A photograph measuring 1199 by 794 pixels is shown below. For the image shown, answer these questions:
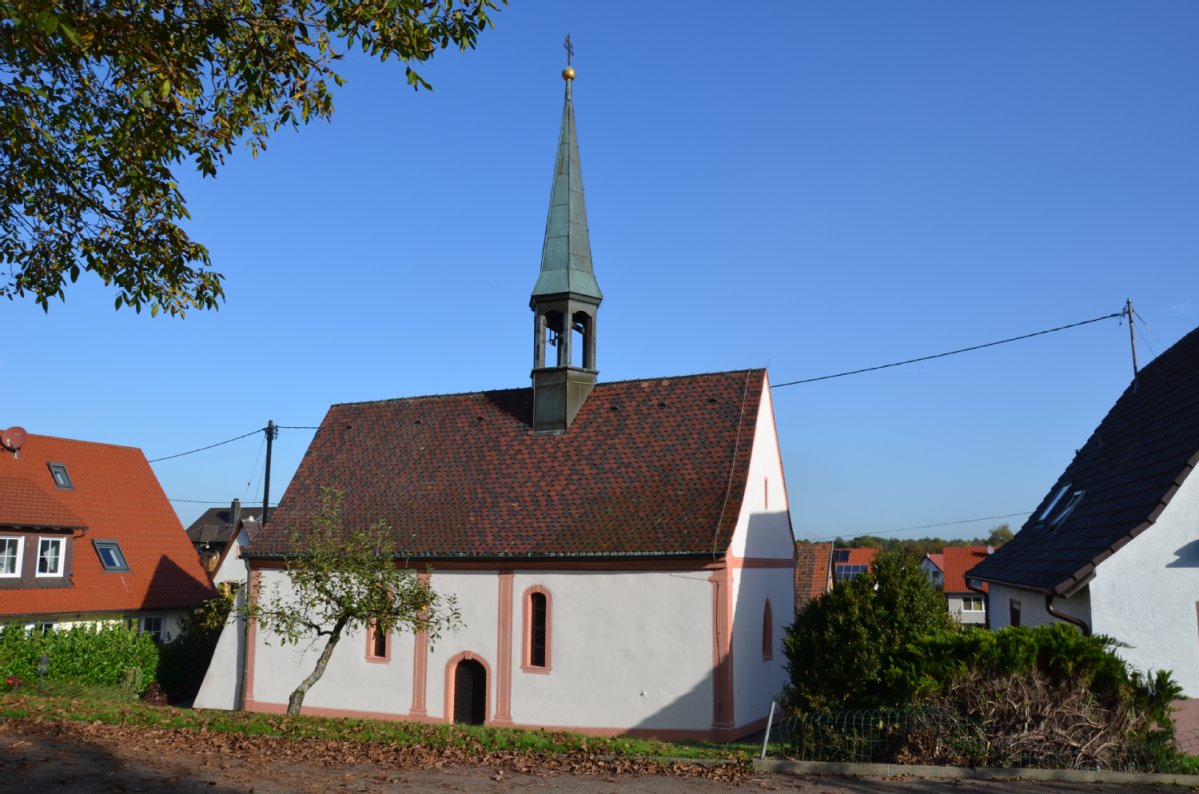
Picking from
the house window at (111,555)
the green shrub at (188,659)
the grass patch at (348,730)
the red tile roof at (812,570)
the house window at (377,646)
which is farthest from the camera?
the red tile roof at (812,570)

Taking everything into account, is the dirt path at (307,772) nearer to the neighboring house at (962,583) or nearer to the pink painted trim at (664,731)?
the pink painted trim at (664,731)

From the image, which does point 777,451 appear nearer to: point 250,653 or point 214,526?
point 250,653

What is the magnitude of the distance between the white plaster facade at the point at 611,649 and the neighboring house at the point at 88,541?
661cm

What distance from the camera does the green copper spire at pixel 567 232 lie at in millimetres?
23797

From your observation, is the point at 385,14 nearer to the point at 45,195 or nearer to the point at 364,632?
the point at 45,195

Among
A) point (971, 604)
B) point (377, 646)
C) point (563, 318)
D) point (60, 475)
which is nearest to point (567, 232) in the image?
point (563, 318)

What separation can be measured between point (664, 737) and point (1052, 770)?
9198 millimetres

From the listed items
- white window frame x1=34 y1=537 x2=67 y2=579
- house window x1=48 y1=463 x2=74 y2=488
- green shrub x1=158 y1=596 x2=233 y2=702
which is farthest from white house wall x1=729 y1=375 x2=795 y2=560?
house window x1=48 y1=463 x2=74 y2=488

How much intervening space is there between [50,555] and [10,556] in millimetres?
1129

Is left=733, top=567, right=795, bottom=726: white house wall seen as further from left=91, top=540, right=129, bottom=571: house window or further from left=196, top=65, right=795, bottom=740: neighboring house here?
left=91, top=540, right=129, bottom=571: house window

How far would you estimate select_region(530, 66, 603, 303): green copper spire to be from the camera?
23797mm

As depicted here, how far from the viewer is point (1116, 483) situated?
15.4 metres

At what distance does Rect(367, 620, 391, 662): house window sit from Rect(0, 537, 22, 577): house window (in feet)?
34.1

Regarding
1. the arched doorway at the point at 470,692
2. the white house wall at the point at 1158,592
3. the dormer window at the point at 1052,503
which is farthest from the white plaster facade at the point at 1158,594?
the arched doorway at the point at 470,692
